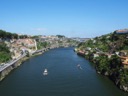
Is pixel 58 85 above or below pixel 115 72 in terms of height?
below

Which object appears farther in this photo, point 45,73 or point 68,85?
point 45,73

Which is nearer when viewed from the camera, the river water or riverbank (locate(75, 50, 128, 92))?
the river water

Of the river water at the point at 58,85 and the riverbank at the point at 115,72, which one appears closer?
the river water at the point at 58,85

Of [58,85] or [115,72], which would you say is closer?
[58,85]

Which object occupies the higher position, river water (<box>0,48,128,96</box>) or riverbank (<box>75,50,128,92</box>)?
riverbank (<box>75,50,128,92</box>)

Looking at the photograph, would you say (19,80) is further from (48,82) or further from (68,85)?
(68,85)

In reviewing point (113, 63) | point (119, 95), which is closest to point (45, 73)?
point (113, 63)

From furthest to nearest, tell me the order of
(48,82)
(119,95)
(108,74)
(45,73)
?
(45,73) → (108,74) → (48,82) → (119,95)

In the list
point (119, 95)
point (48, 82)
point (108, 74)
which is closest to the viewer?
point (119, 95)

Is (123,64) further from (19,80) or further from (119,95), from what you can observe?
(19,80)

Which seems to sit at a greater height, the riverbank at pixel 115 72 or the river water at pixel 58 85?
the riverbank at pixel 115 72

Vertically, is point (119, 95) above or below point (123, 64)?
below
